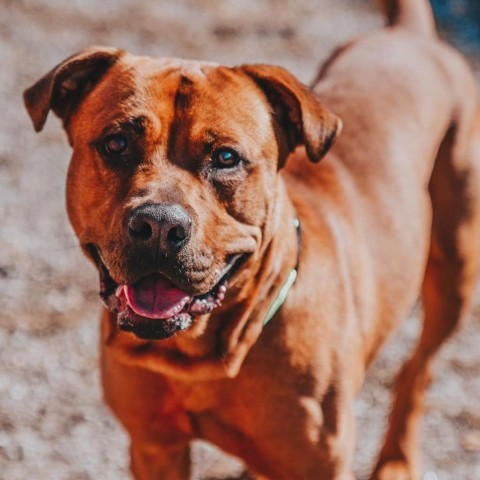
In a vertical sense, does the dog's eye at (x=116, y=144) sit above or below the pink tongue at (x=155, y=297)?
above

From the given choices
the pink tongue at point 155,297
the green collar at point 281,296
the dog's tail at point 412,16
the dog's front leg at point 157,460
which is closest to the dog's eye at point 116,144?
the pink tongue at point 155,297

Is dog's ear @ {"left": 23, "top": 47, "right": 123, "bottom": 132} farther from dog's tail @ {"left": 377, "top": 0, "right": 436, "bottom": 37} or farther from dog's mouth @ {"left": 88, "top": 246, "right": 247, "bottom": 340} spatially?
dog's tail @ {"left": 377, "top": 0, "right": 436, "bottom": 37}

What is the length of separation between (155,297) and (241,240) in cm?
29

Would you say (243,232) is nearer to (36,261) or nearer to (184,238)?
(184,238)

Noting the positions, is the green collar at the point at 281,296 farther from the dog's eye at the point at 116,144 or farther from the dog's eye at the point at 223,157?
the dog's eye at the point at 116,144

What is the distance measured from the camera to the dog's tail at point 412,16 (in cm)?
448

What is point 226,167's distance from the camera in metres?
3.01

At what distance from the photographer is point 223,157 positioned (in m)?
3.00

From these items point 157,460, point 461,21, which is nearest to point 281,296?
point 157,460

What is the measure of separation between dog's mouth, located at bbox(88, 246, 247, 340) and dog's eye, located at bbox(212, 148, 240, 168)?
0.26 m

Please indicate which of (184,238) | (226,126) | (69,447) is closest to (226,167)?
(226,126)

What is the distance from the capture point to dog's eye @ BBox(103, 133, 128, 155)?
2.99 meters

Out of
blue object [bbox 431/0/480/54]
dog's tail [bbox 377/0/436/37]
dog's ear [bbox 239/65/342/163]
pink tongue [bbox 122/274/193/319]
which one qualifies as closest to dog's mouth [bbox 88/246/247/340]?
pink tongue [bbox 122/274/193/319]

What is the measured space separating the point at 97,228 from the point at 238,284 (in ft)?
1.48
